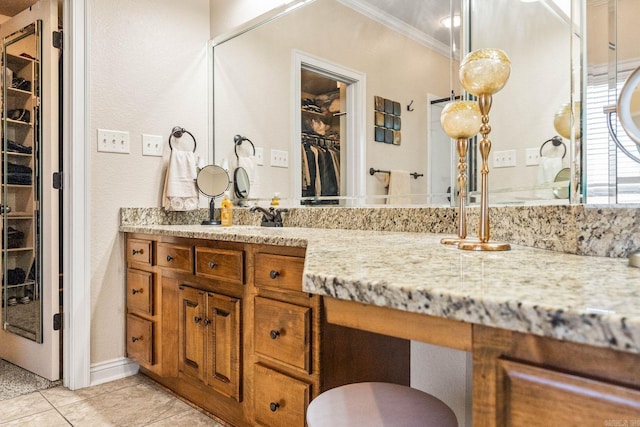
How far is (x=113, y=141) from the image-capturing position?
2.33m

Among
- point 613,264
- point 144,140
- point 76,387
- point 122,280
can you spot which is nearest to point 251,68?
point 144,140

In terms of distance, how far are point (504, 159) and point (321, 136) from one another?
39.4 inches

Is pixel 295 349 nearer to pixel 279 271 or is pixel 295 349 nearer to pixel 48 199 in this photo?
pixel 279 271

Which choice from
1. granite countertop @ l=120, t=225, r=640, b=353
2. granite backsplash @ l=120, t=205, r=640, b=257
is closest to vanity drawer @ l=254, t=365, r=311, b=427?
granite countertop @ l=120, t=225, r=640, b=353

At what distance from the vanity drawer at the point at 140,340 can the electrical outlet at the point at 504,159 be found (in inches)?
71.8

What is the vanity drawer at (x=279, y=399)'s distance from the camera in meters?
1.33

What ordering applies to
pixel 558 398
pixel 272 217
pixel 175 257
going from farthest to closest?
pixel 272 217, pixel 175 257, pixel 558 398

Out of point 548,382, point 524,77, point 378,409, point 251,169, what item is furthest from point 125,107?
point 548,382

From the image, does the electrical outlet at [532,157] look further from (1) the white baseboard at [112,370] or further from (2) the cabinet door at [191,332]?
(1) the white baseboard at [112,370]

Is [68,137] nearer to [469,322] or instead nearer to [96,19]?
[96,19]

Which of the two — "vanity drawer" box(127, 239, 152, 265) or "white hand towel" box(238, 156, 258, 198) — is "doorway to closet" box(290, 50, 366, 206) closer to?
"white hand towel" box(238, 156, 258, 198)

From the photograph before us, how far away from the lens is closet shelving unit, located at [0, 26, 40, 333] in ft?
7.70

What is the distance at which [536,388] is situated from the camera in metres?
0.46

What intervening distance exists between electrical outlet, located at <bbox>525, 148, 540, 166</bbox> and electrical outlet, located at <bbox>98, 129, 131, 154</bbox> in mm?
2078
